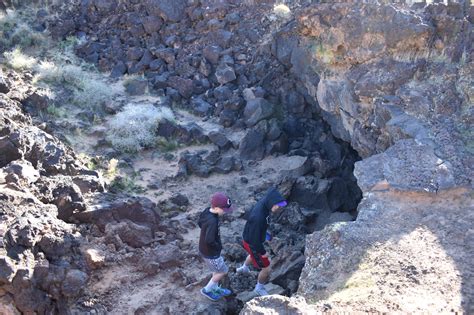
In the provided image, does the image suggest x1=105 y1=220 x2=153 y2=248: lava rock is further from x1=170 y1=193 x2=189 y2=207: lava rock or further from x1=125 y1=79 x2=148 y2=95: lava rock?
x1=125 y1=79 x2=148 y2=95: lava rock

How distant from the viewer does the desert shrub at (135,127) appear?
36.5 ft

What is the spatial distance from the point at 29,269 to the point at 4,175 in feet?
5.57

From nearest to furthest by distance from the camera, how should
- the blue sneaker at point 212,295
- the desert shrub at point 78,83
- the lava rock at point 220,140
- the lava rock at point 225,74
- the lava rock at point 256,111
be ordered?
the blue sneaker at point 212,295, the lava rock at point 220,140, the lava rock at point 256,111, the desert shrub at point 78,83, the lava rock at point 225,74

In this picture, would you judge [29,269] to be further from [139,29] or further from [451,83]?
[139,29]

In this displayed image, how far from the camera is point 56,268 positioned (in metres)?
5.82

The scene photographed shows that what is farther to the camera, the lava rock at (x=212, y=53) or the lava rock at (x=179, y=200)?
the lava rock at (x=212, y=53)

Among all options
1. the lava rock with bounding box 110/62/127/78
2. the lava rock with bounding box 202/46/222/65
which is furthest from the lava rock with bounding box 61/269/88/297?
the lava rock with bounding box 110/62/127/78

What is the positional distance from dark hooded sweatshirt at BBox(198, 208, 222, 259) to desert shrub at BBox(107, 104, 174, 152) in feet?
17.4

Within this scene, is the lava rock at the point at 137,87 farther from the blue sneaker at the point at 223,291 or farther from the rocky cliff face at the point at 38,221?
the blue sneaker at the point at 223,291

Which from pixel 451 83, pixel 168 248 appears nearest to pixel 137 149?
pixel 168 248

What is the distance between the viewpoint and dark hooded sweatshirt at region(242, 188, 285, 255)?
6.43 meters

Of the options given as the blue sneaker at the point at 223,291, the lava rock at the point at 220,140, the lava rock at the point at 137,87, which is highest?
the lava rock at the point at 137,87

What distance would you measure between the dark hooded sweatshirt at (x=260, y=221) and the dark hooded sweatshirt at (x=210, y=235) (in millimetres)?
451

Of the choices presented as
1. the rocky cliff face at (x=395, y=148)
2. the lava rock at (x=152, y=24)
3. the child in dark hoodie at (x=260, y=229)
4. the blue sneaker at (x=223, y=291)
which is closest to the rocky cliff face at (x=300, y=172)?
the rocky cliff face at (x=395, y=148)
